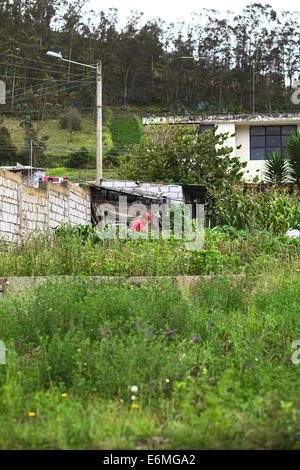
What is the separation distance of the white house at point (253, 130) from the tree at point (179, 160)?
4.33 meters

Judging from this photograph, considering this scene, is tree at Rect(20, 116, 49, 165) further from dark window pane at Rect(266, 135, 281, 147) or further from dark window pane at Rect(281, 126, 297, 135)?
dark window pane at Rect(281, 126, 297, 135)

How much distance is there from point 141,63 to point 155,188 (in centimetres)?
5358

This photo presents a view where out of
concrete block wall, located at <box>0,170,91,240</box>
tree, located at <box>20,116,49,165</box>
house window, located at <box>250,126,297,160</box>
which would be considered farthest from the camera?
tree, located at <box>20,116,49,165</box>

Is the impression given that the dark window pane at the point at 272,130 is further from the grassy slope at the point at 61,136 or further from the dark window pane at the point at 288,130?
the grassy slope at the point at 61,136

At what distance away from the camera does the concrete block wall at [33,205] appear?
30.1 feet

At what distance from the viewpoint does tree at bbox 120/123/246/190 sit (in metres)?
23.1

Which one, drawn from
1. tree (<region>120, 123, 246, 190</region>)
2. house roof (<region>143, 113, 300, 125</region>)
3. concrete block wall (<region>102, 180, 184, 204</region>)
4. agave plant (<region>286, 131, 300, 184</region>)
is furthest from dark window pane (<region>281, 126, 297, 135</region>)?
concrete block wall (<region>102, 180, 184, 204</region>)

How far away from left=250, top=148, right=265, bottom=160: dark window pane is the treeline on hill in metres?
30.5

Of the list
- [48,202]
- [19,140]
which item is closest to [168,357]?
[48,202]

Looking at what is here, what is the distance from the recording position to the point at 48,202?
1146 centimetres
